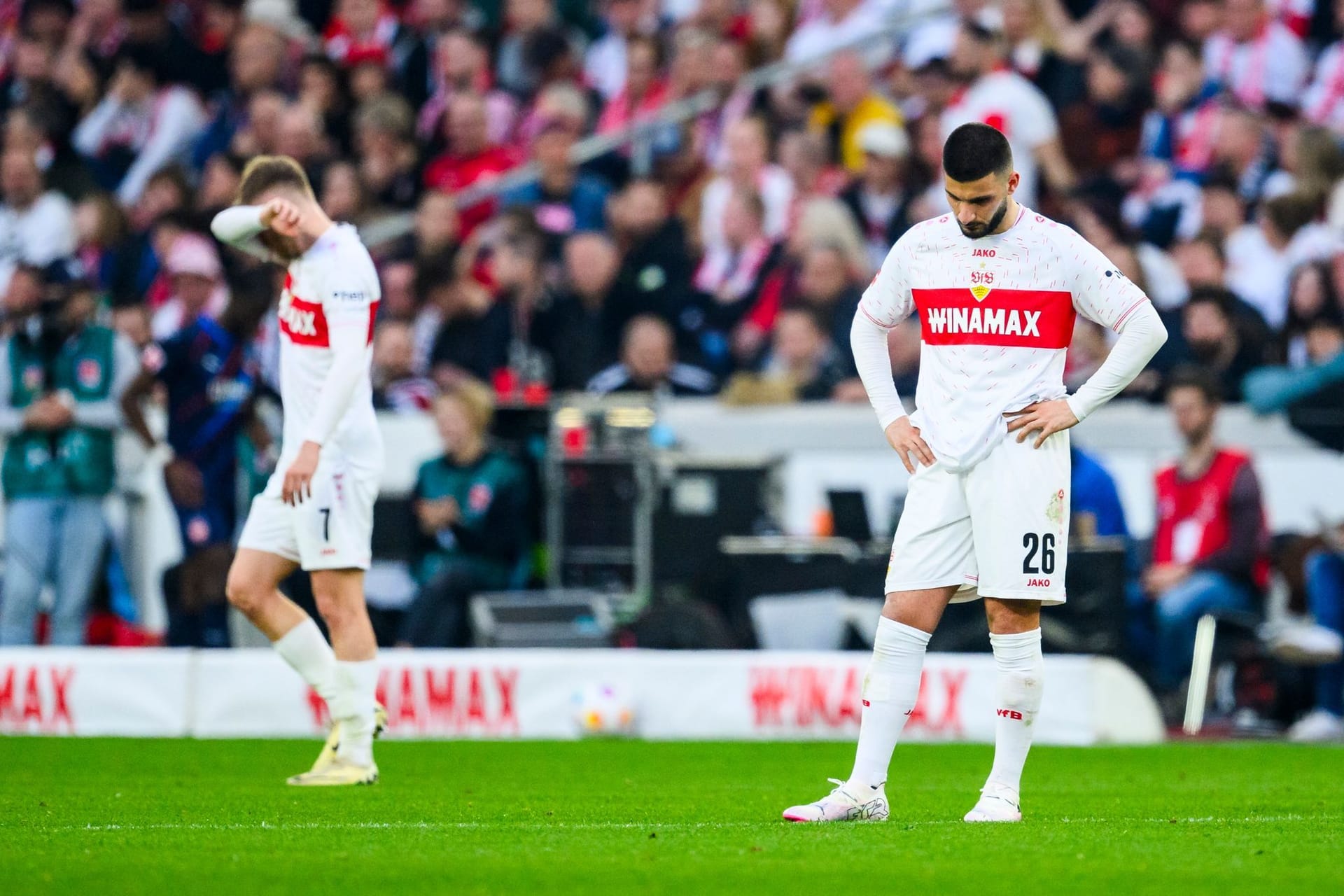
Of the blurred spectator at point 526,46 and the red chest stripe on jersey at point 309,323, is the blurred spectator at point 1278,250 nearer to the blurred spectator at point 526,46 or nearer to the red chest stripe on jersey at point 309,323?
the blurred spectator at point 526,46

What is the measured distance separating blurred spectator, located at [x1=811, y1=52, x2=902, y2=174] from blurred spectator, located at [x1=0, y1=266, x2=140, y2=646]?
6.19 metres

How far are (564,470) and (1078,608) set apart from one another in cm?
335

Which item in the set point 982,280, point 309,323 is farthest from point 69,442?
point 982,280

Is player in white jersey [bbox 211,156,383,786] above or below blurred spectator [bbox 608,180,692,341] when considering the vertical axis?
below

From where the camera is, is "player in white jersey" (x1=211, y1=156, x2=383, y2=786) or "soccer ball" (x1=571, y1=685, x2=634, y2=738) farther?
"soccer ball" (x1=571, y1=685, x2=634, y2=738)

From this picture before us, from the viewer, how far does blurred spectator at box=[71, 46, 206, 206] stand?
19281mm

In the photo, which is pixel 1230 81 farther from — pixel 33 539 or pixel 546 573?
pixel 33 539

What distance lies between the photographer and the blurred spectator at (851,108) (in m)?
16.8

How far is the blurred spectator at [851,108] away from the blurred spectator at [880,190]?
60 cm

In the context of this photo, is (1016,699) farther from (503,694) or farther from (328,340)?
(503,694)

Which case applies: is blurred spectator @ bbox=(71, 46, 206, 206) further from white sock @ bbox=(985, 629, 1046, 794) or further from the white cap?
white sock @ bbox=(985, 629, 1046, 794)

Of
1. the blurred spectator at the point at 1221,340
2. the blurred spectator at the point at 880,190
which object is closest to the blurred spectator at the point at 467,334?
the blurred spectator at the point at 880,190

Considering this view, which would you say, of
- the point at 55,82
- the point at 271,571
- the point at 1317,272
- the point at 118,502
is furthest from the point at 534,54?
the point at 271,571

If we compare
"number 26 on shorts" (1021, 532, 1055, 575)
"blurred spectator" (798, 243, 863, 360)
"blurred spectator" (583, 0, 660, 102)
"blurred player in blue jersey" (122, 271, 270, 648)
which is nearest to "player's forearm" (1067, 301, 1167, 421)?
"number 26 on shorts" (1021, 532, 1055, 575)
